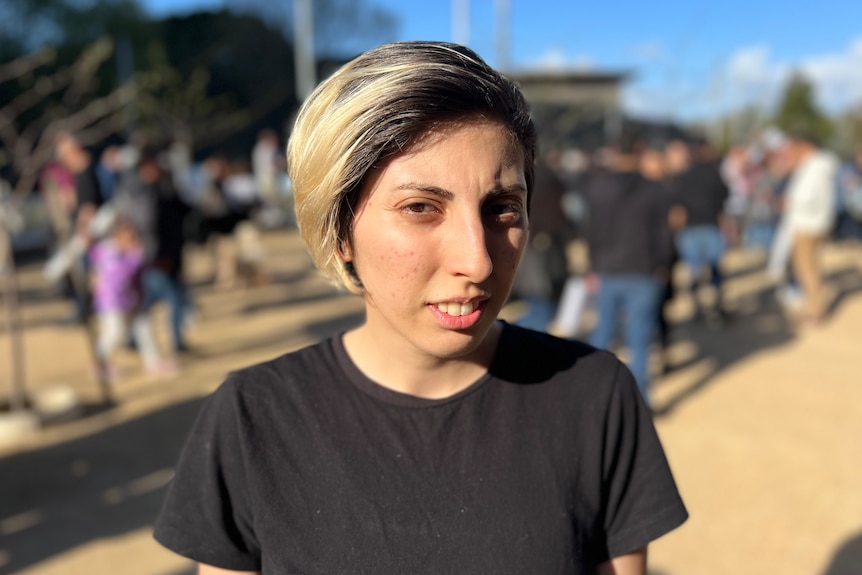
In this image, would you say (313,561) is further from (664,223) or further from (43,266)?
(43,266)

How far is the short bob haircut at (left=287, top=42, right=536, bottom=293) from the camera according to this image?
44.1 inches

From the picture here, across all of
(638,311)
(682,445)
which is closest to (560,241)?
(638,311)

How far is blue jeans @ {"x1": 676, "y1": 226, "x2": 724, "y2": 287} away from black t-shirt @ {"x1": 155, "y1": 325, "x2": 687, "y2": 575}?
6.82 m

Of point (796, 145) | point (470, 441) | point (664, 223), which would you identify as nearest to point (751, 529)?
point (664, 223)

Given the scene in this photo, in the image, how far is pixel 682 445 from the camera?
472cm

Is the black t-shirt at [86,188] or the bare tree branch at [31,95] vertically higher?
the bare tree branch at [31,95]

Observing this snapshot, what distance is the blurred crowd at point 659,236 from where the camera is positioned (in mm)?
5066

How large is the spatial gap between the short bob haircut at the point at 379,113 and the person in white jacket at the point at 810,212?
740 centimetres

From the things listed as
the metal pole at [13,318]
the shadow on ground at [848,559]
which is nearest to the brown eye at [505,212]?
the shadow on ground at [848,559]

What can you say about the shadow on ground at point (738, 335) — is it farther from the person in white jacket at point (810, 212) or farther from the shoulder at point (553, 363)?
the shoulder at point (553, 363)

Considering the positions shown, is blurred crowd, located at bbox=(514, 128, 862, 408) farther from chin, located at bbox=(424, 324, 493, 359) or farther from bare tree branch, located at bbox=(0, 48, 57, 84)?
chin, located at bbox=(424, 324, 493, 359)

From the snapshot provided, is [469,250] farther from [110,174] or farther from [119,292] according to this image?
[110,174]

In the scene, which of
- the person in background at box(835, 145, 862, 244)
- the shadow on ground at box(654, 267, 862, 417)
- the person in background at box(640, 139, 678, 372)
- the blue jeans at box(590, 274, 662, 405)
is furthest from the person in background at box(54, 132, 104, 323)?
the person in background at box(835, 145, 862, 244)

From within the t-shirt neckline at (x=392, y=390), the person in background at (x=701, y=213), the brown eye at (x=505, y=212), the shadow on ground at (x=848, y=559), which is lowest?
the shadow on ground at (x=848, y=559)
